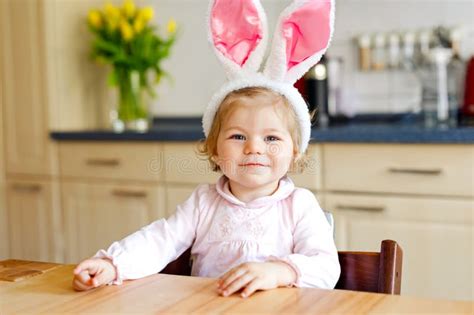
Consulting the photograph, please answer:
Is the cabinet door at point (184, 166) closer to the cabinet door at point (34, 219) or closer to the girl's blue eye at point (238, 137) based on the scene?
the cabinet door at point (34, 219)

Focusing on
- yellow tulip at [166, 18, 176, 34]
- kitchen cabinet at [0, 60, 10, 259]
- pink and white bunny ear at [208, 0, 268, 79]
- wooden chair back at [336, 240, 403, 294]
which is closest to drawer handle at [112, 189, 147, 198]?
kitchen cabinet at [0, 60, 10, 259]

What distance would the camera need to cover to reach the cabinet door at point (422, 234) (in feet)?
7.00

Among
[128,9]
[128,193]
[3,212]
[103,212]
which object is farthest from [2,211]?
[128,9]

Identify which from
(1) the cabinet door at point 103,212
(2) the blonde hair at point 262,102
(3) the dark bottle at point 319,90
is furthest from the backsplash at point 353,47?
(2) the blonde hair at point 262,102

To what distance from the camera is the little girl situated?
3.94 ft

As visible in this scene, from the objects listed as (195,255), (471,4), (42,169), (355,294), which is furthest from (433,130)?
(42,169)

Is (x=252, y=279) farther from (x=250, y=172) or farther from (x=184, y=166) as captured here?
(x=184, y=166)

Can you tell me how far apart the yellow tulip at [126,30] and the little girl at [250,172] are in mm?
1635

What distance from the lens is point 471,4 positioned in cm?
264

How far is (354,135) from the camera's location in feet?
7.36

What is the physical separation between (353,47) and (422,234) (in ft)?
3.21

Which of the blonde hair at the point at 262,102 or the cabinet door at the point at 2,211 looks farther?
the cabinet door at the point at 2,211

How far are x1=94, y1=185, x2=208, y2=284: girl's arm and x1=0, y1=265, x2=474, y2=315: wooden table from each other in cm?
6

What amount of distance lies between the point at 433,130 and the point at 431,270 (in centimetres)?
44
